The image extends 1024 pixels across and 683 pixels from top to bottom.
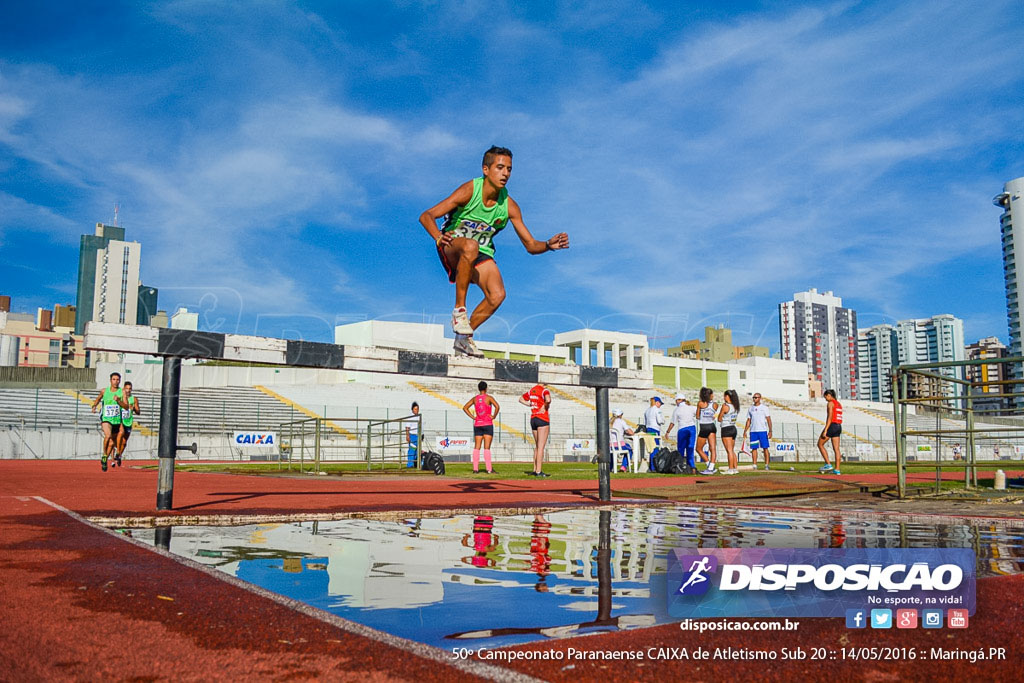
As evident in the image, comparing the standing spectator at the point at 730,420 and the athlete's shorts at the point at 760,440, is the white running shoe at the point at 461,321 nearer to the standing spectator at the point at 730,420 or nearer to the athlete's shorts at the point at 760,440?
the standing spectator at the point at 730,420

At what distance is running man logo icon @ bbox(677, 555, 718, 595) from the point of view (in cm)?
290

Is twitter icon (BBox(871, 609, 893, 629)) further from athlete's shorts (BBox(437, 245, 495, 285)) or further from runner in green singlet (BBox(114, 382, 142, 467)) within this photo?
runner in green singlet (BBox(114, 382, 142, 467))

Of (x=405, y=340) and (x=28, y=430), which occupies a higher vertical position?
(x=405, y=340)

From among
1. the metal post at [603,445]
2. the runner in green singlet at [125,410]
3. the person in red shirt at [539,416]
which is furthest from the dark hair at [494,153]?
the runner in green singlet at [125,410]

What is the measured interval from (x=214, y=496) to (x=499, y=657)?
696 cm

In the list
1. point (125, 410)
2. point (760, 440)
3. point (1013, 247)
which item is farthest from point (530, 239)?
point (1013, 247)

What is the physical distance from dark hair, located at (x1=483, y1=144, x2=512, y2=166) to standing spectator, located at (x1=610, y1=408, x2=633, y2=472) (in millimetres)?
13008

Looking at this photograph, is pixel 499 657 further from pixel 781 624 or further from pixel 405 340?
pixel 405 340

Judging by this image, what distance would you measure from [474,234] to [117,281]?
17234 centimetres

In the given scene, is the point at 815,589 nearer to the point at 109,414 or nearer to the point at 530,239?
the point at 530,239

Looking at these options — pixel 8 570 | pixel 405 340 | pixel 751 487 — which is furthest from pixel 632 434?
pixel 405 340

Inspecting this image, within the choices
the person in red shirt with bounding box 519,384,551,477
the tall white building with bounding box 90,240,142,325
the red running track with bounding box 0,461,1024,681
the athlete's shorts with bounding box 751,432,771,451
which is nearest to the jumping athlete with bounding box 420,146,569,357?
the red running track with bounding box 0,461,1024,681

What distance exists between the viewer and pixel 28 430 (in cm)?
2723

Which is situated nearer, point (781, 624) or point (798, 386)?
point (781, 624)
